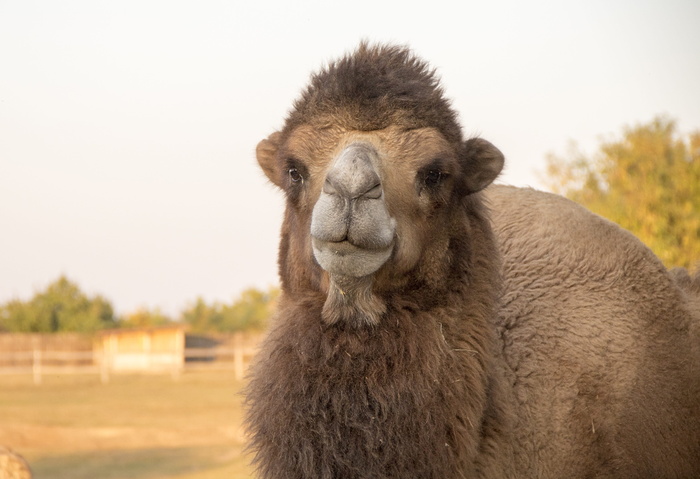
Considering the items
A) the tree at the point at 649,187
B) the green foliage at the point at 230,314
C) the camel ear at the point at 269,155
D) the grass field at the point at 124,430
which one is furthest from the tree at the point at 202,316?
the camel ear at the point at 269,155

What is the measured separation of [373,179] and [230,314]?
224ft

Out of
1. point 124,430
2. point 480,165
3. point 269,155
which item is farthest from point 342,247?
point 124,430

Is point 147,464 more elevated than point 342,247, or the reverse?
point 342,247

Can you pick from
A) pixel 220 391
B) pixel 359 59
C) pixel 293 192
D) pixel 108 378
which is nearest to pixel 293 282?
pixel 293 192

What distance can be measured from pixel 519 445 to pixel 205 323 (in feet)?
223

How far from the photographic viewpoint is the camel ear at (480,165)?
4.48 metres

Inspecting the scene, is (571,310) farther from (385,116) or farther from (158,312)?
(158,312)

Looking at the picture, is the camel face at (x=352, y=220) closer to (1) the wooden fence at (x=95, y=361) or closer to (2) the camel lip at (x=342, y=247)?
(2) the camel lip at (x=342, y=247)

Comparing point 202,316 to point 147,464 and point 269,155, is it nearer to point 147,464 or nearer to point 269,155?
point 147,464

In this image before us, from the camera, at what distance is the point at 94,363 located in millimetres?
45312

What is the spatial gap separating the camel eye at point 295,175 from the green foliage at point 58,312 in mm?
56979

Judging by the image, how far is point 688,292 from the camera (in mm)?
6219

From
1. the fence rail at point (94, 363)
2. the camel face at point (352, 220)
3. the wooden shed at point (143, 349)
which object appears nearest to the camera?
the camel face at point (352, 220)

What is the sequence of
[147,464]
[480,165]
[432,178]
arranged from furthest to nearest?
[147,464]
[480,165]
[432,178]
